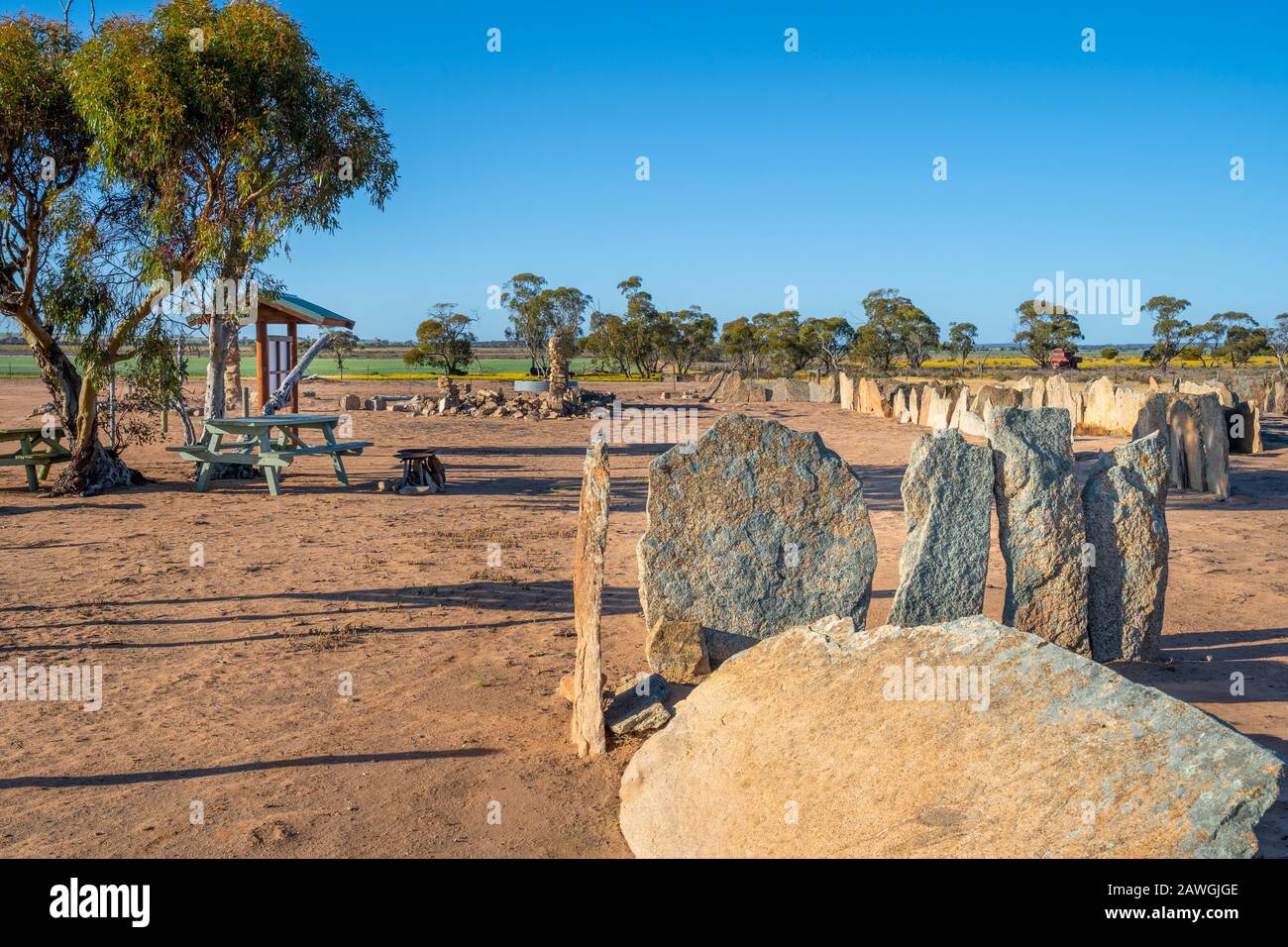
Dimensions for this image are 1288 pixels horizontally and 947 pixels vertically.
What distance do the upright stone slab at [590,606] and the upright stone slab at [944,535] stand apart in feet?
6.77

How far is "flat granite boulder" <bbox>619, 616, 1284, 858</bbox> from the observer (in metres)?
3.33

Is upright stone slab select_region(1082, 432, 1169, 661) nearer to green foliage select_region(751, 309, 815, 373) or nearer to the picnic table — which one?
the picnic table

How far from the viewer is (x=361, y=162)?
13531 millimetres

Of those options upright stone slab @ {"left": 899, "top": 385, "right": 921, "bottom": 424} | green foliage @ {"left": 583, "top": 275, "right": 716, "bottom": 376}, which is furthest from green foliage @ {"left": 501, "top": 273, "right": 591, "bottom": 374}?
upright stone slab @ {"left": 899, "top": 385, "right": 921, "bottom": 424}

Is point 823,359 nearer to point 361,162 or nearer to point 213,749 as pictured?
point 361,162

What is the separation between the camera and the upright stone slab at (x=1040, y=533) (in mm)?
6098

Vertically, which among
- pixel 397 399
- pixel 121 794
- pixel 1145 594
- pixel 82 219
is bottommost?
pixel 121 794

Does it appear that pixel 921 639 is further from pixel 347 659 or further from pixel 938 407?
pixel 938 407

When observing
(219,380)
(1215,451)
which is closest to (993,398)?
(1215,451)

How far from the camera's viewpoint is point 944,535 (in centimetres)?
602

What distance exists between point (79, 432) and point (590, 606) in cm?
1065

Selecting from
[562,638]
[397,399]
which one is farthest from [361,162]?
[397,399]

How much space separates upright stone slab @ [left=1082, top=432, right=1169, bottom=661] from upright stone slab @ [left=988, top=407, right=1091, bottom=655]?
0.40 ft
